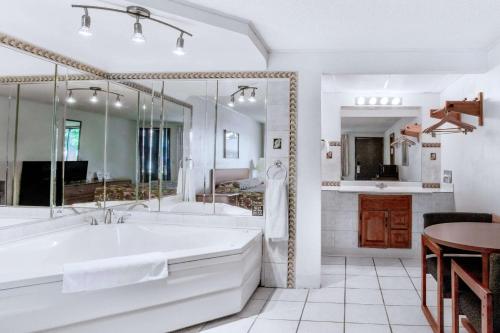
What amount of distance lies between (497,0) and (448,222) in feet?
5.43

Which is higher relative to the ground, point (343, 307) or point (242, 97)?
point (242, 97)

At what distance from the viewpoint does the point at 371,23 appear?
8.63ft

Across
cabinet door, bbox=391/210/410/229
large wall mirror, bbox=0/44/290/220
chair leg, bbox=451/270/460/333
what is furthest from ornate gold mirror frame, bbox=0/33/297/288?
cabinet door, bbox=391/210/410/229

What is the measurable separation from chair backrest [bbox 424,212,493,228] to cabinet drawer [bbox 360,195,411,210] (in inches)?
54.2

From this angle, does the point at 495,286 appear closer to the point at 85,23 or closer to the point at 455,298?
the point at 455,298

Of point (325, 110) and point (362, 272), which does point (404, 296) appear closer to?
point (362, 272)

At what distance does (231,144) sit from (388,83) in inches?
88.0

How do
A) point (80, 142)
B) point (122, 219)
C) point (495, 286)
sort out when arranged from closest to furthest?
Answer: point (495, 286), point (80, 142), point (122, 219)

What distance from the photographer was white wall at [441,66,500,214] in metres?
3.04

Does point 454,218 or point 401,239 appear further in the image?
point 401,239

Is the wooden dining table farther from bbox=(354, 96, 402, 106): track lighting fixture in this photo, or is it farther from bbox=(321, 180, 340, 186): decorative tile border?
bbox=(354, 96, 402, 106): track lighting fixture

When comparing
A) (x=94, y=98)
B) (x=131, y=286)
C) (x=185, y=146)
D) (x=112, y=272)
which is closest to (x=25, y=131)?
(x=94, y=98)

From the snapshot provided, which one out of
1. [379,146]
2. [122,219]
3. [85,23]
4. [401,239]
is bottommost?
[401,239]

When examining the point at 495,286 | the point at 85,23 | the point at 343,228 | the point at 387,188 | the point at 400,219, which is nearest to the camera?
the point at 495,286
